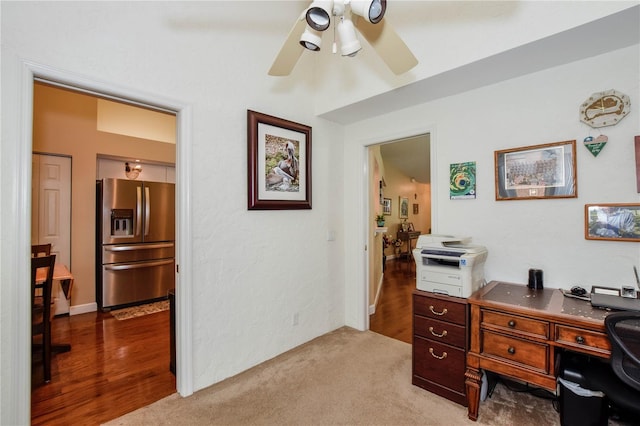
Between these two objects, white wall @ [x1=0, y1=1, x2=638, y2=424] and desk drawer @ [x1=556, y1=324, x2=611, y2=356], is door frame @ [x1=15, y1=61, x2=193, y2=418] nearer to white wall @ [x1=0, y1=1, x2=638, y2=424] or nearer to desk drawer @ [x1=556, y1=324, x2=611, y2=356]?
white wall @ [x1=0, y1=1, x2=638, y2=424]

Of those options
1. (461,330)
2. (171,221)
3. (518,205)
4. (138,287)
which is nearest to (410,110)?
(518,205)

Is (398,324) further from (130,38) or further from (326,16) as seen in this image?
(130,38)

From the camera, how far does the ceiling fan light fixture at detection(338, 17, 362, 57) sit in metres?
1.48

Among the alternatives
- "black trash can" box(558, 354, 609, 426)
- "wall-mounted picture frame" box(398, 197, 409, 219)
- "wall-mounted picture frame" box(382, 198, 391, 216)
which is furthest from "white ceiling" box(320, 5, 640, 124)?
"wall-mounted picture frame" box(398, 197, 409, 219)

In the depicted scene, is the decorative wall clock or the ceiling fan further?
the decorative wall clock

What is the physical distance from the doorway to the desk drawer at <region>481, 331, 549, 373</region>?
4.34ft

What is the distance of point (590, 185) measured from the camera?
198 cm

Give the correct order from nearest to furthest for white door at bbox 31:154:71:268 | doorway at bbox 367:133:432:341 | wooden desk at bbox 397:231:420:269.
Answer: white door at bbox 31:154:71:268, doorway at bbox 367:133:432:341, wooden desk at bbox 397:231:420:269

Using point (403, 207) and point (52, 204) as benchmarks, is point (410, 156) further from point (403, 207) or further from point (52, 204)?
point (52, 204)

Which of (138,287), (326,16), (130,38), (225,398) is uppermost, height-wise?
(130,38)

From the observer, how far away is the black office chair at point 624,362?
1.31 m

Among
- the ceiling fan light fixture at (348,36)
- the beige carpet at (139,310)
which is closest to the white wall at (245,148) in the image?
the ceiling fan light fixture at (348,36)

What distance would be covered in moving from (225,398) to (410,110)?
2.94 meters

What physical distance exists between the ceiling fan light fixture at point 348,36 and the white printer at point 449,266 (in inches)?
56.4
